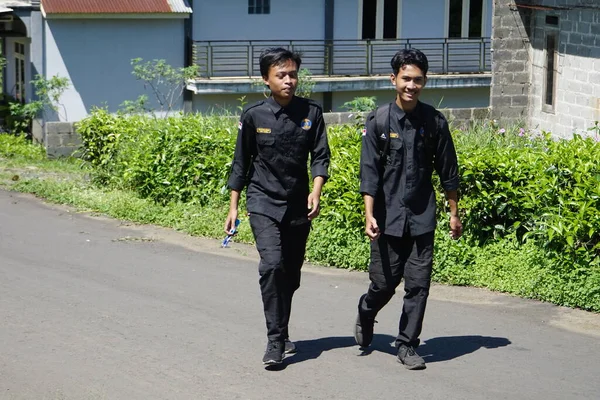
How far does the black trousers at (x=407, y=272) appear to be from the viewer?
6.30m

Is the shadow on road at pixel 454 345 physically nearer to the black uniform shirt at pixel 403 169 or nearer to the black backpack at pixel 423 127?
the black uniform shirt at pixel 403 169

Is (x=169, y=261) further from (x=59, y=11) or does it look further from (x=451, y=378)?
(x=59, y=11)

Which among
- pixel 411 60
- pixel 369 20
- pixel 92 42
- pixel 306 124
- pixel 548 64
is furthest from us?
pixel 369 20

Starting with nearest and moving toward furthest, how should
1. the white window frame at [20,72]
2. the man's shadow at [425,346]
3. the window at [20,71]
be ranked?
the man's shadow at [425,346] → the white window frame at [20,72] → the window at [20,71]

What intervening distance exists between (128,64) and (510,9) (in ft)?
34.2

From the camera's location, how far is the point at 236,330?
7223 millimetres

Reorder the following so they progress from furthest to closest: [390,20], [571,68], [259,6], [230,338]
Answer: [390,20]
[259,6]
[571,68]
[230,338]

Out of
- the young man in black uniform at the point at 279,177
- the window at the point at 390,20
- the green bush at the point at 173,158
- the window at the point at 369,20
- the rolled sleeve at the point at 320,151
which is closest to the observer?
the young man in black uniform at the point at 279,177

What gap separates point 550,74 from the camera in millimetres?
15047

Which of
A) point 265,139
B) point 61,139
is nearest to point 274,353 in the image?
point 265,139

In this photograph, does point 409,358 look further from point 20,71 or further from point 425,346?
point 20,71

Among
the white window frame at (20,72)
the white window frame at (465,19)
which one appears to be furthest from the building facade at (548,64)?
the white window frame at (20,72)

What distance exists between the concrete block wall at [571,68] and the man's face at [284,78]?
8426 millimetres

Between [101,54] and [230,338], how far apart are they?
16690mm
